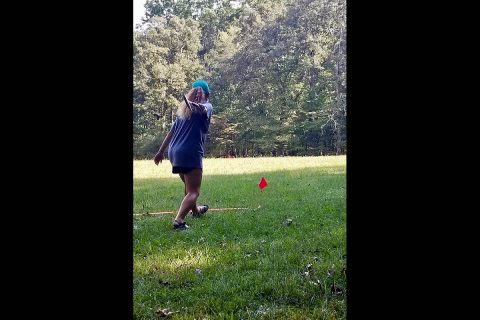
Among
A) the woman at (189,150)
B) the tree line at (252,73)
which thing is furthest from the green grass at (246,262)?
the tree line at (252,73)

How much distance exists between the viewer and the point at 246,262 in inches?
129

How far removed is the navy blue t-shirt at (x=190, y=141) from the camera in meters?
4.64

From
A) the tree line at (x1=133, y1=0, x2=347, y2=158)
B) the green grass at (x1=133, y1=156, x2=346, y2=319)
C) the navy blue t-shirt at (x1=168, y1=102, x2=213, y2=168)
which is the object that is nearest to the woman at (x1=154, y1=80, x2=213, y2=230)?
the navy blue t-shirt at (x1=168, y1=102, x2=213, y2=168)

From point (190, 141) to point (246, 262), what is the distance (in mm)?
1717

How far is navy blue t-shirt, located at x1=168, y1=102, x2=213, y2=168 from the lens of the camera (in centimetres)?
464

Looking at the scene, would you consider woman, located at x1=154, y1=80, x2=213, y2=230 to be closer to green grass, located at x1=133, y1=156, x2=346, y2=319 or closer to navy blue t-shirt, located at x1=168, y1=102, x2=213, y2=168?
navy blue t-shirt, located at x1=168, y1=102, x2=213, y2=168

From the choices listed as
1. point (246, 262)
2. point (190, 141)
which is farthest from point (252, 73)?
point (246, 262)

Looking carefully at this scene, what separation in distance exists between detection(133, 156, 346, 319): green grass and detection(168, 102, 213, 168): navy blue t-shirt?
0.61 m

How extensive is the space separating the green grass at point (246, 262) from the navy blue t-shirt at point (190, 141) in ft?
2.00

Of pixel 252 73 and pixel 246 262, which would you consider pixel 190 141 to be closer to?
pixel 246 262
